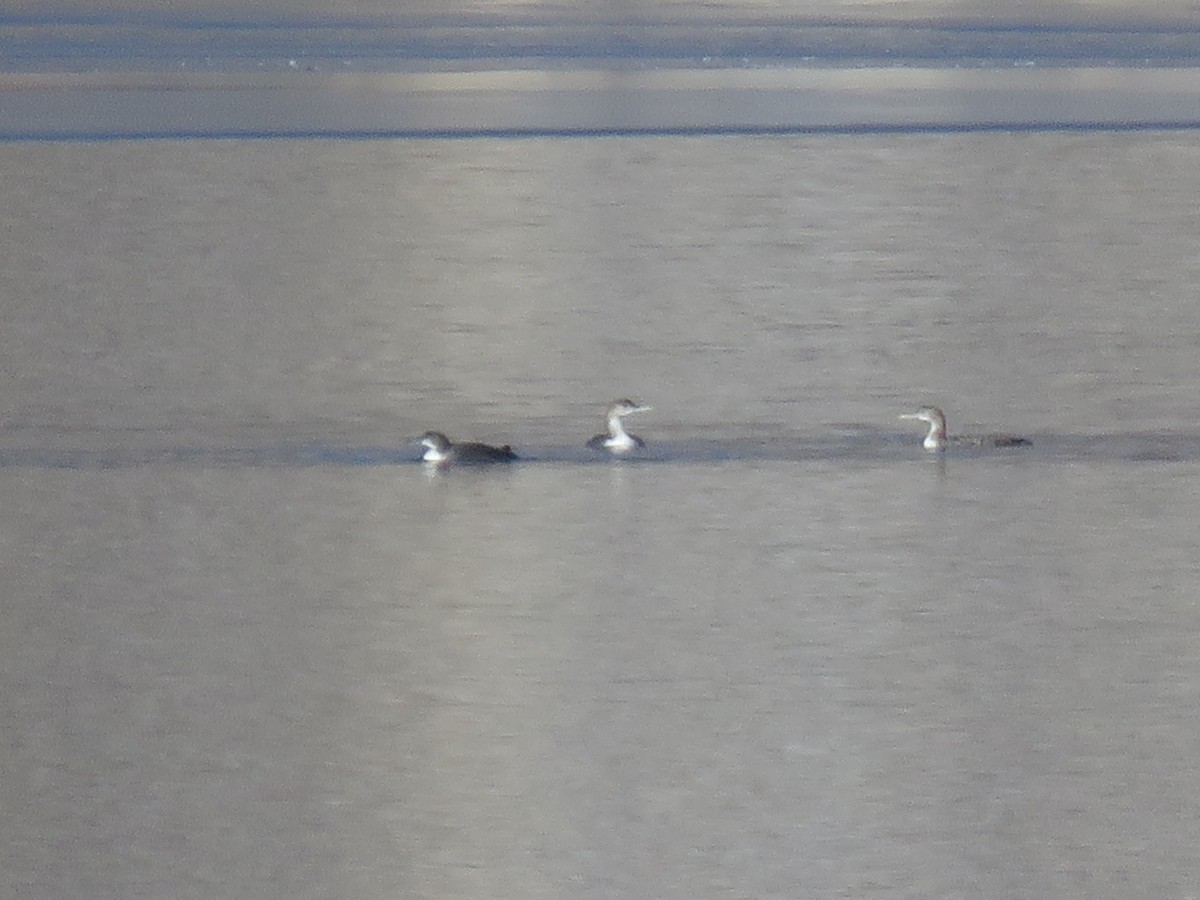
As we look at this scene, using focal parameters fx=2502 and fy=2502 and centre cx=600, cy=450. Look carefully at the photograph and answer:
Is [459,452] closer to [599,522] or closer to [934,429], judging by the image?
[599,522]

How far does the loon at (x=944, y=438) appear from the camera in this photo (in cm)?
567

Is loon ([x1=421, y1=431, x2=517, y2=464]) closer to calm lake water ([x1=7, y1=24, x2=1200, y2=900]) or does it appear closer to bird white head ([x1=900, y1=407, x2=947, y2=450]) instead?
calm lake water ([x1=7, y1=24, x2=1200, y2=900])

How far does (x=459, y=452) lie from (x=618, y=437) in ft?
1.36

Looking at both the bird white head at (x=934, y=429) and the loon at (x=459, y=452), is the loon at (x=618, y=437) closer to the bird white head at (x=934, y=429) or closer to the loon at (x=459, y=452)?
the loon at (x=459, y=452)

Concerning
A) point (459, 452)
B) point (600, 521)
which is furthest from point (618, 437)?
point (600, 521)

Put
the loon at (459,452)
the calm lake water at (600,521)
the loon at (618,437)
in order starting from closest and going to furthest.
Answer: the calm lake water at (600,521) → the loon at (459,452) → the loon at (618,437)

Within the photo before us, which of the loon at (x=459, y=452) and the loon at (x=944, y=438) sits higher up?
the loon at (x=944, y=438)

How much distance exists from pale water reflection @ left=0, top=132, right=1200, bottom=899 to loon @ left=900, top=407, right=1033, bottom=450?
6 centimetres

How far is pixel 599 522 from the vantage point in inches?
199

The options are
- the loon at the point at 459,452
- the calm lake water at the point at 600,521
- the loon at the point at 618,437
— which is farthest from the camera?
the loon at the point at 618,437

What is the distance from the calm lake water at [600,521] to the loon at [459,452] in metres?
0.06

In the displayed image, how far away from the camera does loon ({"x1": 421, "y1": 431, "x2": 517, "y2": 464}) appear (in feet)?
17.9

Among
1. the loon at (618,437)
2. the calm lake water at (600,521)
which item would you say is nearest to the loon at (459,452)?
the calm lake water at (600,521)

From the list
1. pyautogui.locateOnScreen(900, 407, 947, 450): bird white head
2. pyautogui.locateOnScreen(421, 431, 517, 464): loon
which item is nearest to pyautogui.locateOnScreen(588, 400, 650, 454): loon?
pyautogui.locateOnScreen(421, 431, 517, 464): loon
